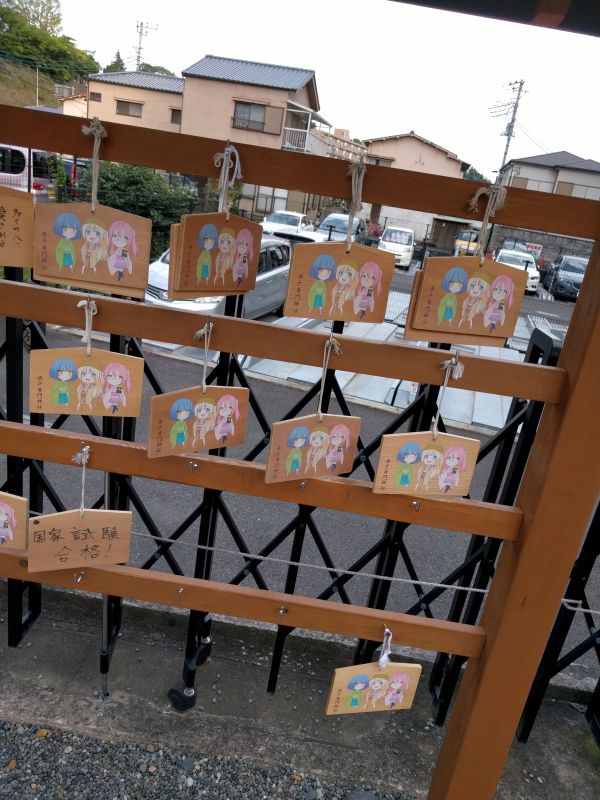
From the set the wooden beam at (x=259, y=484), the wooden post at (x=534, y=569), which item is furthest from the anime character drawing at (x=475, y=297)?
the wooden beam at (x=259, y=484)

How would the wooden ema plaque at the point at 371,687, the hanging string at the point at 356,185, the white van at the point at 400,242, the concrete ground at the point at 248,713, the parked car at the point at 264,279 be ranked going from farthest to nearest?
the white van at the point at 400,242
the parked car at the point at 264,279
the concrete ground at the point at 248,713
the wooden ema plaque at the point at 371,687
the hanging string at the point at 356,185

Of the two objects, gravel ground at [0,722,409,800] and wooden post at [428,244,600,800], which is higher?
wooden post at [428,244,600,800]

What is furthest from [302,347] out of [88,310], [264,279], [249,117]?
[264,279]

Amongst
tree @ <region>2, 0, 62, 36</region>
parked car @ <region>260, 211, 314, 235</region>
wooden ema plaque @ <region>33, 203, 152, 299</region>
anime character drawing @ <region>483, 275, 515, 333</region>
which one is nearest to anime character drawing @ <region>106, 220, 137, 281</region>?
wooden ema plaque @ <region>33, 203, 152, 299</region>

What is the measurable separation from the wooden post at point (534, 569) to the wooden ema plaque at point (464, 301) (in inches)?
7.2

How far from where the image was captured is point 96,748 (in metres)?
1.88

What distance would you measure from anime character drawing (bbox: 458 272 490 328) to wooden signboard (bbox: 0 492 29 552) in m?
1.20

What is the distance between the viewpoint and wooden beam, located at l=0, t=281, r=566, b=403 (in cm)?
128

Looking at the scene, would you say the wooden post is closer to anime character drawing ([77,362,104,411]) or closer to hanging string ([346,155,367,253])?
hanging string ([346,155,367,253])

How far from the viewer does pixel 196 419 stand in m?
1.35

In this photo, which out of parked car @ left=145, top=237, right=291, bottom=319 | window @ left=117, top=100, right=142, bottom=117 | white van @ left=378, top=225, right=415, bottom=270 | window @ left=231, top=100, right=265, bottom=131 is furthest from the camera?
white van @ left=378, top=225, right=415, bottom=270

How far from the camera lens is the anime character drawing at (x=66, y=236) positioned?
1.19 metres

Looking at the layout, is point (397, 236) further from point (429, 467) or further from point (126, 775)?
point (126, 775)

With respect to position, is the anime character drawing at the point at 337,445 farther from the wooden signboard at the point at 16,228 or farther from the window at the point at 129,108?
the window at the point at 129,108
